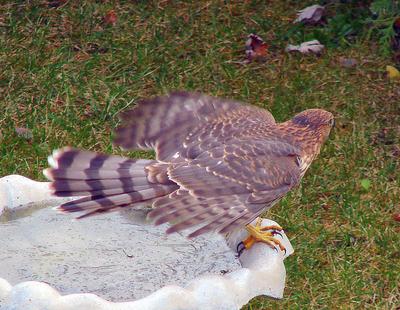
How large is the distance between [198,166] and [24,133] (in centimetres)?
234

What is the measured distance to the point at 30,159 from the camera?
6312mm

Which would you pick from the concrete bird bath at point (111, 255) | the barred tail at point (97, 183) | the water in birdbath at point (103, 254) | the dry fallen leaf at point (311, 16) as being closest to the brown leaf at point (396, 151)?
the dry fallen leaf at point (311, 16)

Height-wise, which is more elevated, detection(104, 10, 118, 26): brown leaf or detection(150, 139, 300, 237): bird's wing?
detection(150, 139, 300, 237): bird's wing

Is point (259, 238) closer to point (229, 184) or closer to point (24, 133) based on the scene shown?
point (229, 184)

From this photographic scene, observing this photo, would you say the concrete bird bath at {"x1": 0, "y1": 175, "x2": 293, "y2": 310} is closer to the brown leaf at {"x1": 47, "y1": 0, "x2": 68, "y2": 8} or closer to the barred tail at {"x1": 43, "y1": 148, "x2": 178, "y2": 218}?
the barred tail at {"x1": 43, "y1": 148, "x2": 178, "y2": 218}

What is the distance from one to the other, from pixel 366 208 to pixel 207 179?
1862 mm

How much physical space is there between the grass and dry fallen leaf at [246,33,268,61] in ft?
0.23

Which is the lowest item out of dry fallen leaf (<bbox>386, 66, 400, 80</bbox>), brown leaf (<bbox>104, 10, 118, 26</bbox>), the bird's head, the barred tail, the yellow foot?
dry fallen leaf (<bbox>386, 66, 400, 80</bbox>)

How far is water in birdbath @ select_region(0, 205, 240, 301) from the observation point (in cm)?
451

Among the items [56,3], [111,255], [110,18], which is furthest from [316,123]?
[56,3]

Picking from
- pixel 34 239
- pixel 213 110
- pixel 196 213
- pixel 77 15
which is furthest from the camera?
pixel 77 15

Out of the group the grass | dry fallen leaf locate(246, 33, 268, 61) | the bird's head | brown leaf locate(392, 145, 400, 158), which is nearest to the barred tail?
the bird's head

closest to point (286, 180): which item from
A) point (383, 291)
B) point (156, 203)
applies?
point (156, 203)

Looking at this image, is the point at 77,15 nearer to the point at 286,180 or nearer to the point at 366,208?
the point at 366,208
